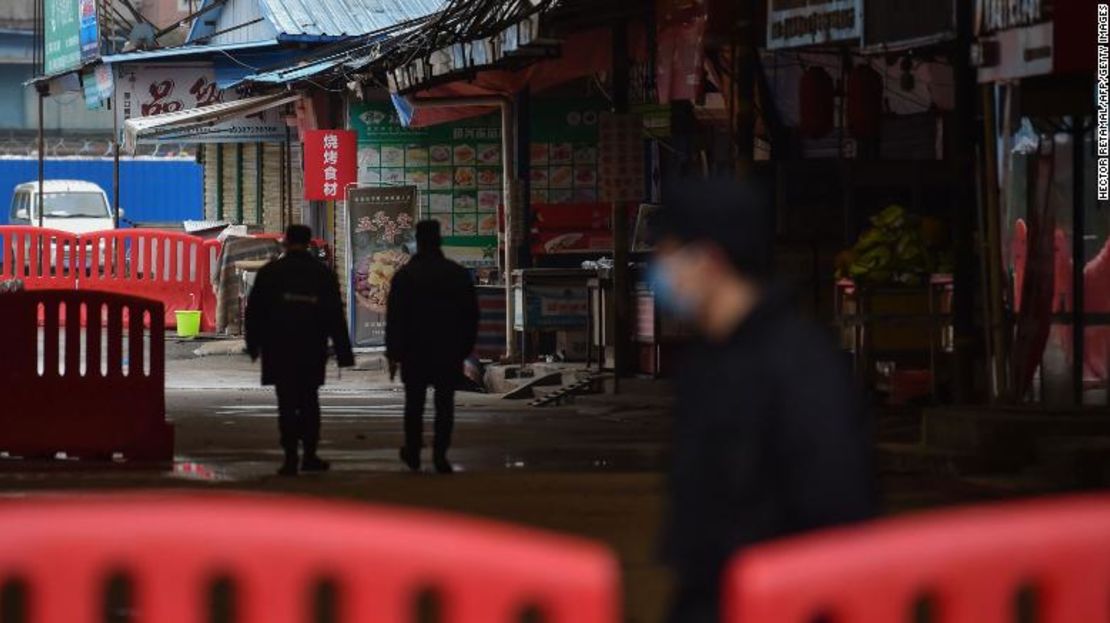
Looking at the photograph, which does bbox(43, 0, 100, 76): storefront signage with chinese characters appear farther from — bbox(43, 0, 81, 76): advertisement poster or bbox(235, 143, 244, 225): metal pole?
bbox(235, 143, 244, 225): metal pole

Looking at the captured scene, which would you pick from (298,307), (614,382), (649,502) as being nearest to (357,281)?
A: (614,382)

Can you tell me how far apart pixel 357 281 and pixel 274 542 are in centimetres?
2489

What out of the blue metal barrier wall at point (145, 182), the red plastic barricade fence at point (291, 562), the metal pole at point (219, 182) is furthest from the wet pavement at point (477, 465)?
the blue metal barrier wall at point (145, 182)

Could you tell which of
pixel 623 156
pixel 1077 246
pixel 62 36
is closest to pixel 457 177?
pixel 623 156

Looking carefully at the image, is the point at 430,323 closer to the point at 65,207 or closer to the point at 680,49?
the point at 680,49

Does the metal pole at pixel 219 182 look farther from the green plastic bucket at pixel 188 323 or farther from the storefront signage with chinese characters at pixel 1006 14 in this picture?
the storefront signage with chinese characters at pixel 1006 14

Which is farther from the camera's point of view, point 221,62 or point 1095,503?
point 221,62

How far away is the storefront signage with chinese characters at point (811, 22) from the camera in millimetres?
16281

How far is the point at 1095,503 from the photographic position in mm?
4820

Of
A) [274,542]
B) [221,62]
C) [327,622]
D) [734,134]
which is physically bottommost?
[327,622]

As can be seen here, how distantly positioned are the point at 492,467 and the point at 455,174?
15.2 metres

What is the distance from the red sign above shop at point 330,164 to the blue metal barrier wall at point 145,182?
89.2 ft

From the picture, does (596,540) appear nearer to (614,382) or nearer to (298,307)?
(298,307)

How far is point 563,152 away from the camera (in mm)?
29359
